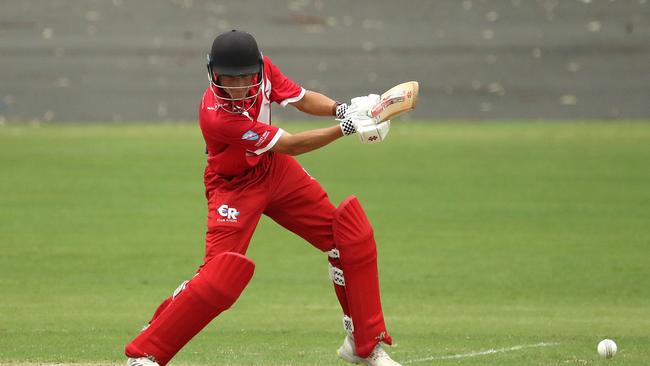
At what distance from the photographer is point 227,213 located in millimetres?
6531

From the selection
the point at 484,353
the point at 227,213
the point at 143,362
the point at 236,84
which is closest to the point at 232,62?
the point at 236,84

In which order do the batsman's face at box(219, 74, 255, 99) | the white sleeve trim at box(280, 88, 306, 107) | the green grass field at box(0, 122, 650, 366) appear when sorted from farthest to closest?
the green grass field at box(0, 122, 650, 366) < the white sleeve trim at box(280, 88, 306, 107) < the batsman's face at box(219, 74, 255, 99)

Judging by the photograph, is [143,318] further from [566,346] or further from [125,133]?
[125,133]

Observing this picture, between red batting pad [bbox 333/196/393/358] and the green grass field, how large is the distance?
2.06 feet

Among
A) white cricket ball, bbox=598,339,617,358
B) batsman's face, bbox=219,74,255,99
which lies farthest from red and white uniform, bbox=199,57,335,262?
white cricket ball, bbox=598,339,617,358

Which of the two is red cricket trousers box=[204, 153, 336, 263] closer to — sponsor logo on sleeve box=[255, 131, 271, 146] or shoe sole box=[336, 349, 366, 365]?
sponsor logo on sleeve box=[255, 131, 271, 146]

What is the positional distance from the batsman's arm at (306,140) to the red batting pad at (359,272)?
0.46 metres

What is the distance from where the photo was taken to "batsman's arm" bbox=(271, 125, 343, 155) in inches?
246

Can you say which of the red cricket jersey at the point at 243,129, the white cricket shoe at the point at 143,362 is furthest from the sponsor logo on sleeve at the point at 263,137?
the white cricket shoe at the point at 143,362

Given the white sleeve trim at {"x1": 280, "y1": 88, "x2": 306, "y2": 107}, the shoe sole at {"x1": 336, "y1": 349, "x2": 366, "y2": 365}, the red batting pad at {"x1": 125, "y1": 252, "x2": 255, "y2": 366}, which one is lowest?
the shoe sole at {"x1": 336, "y1": 349, "x2": 366, "y2": 365}

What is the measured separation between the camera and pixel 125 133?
70.9 feet

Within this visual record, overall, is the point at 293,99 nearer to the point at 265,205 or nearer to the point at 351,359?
the point at 265,205

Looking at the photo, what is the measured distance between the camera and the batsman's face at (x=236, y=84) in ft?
20.7

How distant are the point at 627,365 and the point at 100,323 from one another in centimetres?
379
